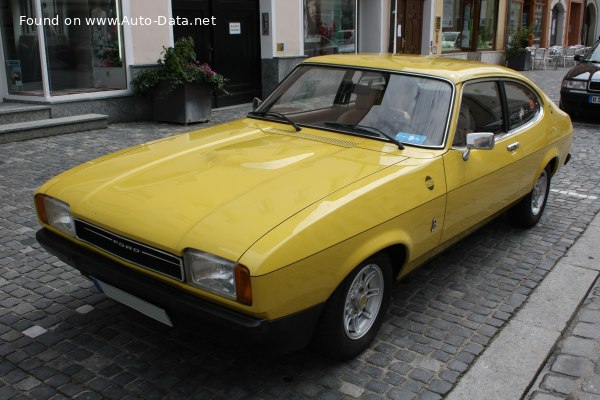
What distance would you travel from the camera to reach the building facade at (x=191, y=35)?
973 cm

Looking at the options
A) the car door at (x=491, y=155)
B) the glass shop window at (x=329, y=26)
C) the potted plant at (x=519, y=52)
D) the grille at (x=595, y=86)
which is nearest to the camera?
the car door at (x=491, y=155)

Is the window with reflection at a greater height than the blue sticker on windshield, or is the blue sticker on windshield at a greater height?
the window with reflection

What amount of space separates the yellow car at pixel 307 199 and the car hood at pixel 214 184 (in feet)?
0.04

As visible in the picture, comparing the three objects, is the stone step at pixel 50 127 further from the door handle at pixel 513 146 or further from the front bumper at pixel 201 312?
the door handle at pixel 513 146

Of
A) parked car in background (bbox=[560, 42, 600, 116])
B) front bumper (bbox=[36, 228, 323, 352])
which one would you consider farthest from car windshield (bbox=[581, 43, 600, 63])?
front bumper (bbox=[36, 228, 323, 352])

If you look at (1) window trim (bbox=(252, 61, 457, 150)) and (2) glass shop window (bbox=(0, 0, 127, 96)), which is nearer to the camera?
(1) window trim (bbox=(252, 61, 457, 150))

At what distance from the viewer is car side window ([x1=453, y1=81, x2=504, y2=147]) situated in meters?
4.14

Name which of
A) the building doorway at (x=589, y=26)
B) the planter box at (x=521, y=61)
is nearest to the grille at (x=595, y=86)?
the planter box at (x=521, y=61)

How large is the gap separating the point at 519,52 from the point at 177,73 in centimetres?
1737

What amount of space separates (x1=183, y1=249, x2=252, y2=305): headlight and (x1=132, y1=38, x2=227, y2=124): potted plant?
764 cm

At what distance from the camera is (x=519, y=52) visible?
23.2m

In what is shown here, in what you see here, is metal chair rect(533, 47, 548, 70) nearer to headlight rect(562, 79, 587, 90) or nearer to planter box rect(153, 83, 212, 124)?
headlight rect(562, 79, 587, 90)

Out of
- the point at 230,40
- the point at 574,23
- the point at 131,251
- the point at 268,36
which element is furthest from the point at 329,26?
the point at 574,23

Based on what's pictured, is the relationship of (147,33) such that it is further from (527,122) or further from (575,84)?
(575,84)
